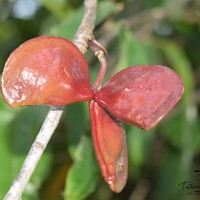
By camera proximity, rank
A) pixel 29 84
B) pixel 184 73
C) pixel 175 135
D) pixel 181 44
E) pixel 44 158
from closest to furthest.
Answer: pixel 29 84, pixel 44 158, pixel 184 73, pixel 175 135, pixel 181 44

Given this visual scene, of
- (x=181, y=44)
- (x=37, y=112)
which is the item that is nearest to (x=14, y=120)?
(x=37, y=112)

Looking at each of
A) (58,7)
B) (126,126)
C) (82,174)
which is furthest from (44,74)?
(58,7)

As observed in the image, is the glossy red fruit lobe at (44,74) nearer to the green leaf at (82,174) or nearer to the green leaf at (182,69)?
the green leaf at (82,174)

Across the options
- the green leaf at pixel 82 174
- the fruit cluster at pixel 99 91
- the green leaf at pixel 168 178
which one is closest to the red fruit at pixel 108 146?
the fruit cluster at pixel 99 91

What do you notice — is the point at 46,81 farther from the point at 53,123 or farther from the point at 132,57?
the point at 132,57

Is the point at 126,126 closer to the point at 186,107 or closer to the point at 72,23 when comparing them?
the point at 72,23

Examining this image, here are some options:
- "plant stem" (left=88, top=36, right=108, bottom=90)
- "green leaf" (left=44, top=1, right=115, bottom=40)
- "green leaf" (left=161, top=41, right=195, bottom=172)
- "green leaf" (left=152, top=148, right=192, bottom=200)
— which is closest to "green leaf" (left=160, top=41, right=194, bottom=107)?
"green leaf" (left=161, top=41, right=195, bottom=172)
